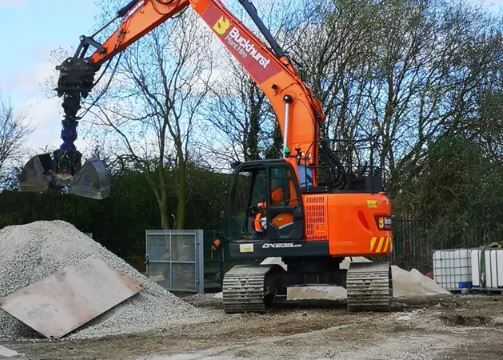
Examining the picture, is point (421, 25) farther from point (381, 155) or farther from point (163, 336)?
point (163, 336)

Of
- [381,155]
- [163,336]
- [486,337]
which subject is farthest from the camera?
[381,155]

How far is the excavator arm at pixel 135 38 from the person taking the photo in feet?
37.5

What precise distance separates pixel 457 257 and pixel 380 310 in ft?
23.0

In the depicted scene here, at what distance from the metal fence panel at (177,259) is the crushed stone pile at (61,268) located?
467cm

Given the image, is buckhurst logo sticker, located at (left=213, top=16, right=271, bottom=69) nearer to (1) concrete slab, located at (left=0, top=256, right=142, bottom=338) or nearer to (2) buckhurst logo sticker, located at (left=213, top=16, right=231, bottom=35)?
(2) buckhurst logo sticker, located at (left=213, top=16, right=231, bottom=35)

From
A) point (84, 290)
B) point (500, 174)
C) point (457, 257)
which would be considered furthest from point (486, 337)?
point (500, 174)

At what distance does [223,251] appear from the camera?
1948cm

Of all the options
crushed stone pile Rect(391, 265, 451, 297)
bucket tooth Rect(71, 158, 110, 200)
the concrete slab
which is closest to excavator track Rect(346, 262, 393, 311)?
the concrete slab

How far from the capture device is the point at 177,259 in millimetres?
18969

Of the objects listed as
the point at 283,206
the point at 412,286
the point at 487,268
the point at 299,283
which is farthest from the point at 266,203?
the point at 487,268

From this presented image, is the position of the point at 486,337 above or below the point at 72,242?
below

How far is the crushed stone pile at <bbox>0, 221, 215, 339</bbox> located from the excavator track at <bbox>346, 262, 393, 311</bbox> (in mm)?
2326

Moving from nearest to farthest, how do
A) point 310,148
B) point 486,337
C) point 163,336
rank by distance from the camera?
point 486,337 < point 163,336 < point 310,148

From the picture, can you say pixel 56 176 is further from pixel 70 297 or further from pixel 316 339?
pixel 316 339
